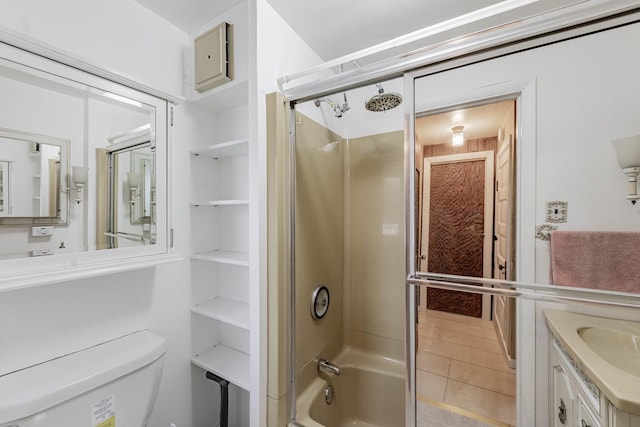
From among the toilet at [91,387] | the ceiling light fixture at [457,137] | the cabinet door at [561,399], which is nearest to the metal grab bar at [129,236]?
the toilet at [91,387]

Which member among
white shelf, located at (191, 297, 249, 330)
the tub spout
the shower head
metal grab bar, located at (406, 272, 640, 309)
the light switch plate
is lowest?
the tub spout

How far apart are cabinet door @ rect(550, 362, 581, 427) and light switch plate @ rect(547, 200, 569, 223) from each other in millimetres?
606

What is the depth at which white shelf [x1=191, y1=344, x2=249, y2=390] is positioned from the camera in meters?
1.25

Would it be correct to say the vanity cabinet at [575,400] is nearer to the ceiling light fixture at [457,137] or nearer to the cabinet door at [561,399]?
the cabinet door at [561,399]

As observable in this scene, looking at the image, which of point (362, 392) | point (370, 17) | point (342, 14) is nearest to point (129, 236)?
point (342, 14)

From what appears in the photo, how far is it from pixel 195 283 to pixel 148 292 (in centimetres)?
24

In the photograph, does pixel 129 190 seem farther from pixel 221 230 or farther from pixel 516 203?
pixel 516 203

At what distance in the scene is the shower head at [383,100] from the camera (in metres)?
1.26

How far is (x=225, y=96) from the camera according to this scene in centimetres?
135

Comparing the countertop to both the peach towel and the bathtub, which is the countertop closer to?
the peach towel

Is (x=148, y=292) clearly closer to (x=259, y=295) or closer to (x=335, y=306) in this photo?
(x=259, y=295)

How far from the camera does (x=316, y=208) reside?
1.58 m

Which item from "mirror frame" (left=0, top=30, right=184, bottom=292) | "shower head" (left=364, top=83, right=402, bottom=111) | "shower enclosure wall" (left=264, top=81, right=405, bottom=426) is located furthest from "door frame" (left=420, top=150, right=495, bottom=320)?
"mirror frame" (left=0, top=30, right=184, bottom=292)

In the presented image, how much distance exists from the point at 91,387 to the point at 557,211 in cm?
198
